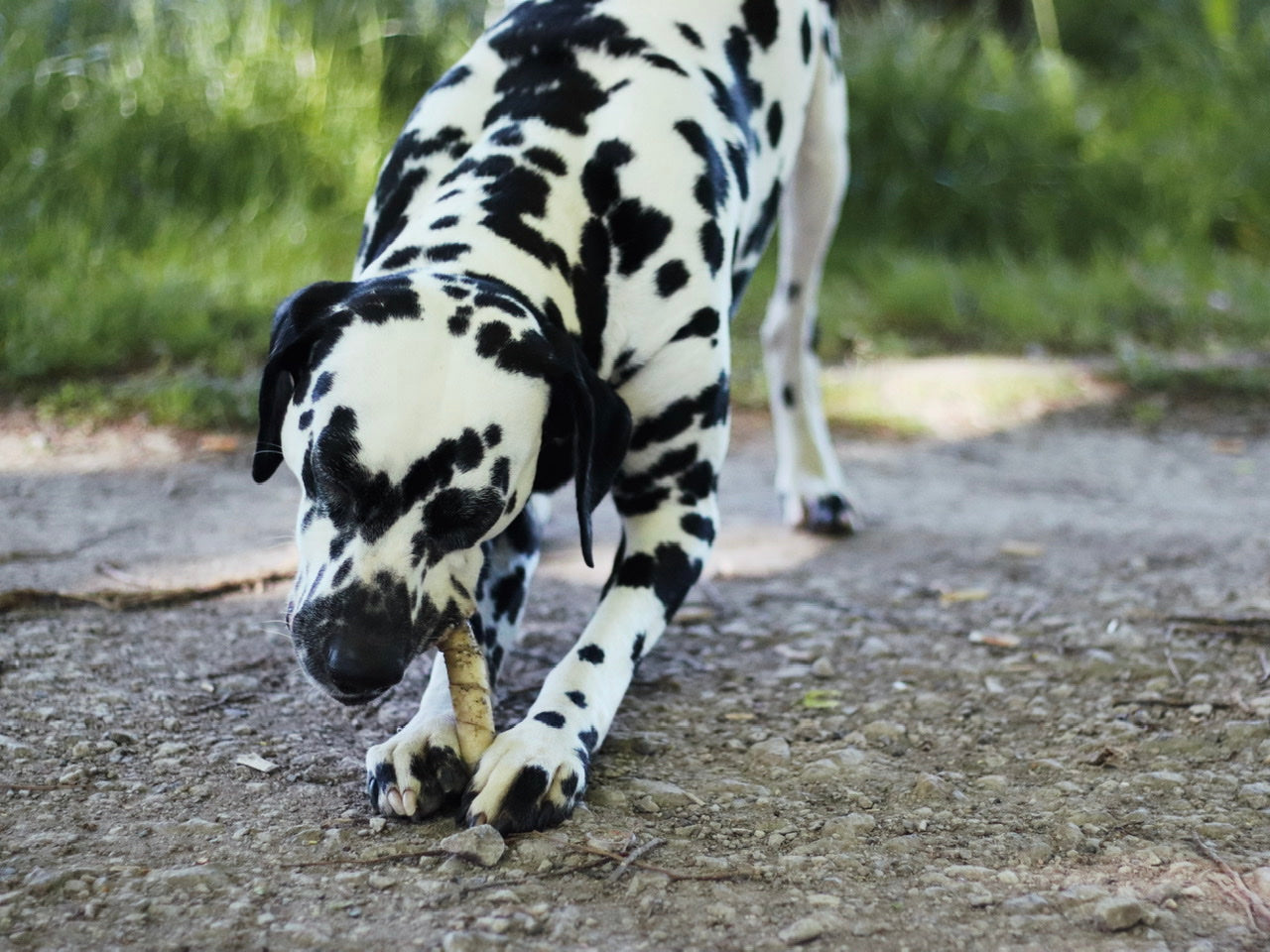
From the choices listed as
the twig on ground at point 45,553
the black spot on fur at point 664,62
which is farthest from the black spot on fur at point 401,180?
the twig on ground at point 45,553

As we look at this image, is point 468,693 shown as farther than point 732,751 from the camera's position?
No

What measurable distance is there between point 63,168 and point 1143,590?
4304mm

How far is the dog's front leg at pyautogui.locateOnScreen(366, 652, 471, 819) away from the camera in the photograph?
7.02ft

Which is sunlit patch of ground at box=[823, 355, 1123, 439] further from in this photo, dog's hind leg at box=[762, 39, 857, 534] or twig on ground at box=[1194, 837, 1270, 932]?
twig on ground at box=[1194, 837, 1270, 932]

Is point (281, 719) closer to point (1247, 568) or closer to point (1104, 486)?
point (1247, 568)

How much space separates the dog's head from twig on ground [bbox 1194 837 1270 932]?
1161 mm

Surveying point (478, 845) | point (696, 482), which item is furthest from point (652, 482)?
point (478, 845)

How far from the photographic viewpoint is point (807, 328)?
13.4 ft

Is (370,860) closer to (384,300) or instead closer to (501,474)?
(501,474)

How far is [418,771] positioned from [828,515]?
1.95 m

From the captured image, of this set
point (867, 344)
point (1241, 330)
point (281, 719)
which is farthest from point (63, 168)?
point (1241, 330)

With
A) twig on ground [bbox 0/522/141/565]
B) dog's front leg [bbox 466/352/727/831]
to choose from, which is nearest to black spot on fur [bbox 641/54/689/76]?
dog's front leg [bbox 466/352/727/831]

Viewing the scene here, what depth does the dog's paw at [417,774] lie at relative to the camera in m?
2.14

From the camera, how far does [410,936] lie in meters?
1.79
